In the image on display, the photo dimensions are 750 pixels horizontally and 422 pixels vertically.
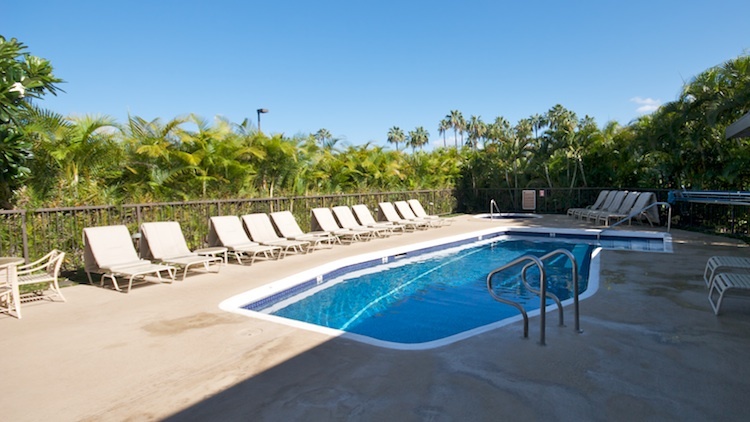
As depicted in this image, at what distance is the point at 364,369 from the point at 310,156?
10346 mm

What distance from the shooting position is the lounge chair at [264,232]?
384 inches

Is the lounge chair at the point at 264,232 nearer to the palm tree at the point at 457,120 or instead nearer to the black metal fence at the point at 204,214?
the black metal fence at the point at 204,214

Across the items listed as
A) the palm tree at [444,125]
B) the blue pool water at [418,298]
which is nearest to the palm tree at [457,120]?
the palm tree at [444,125]

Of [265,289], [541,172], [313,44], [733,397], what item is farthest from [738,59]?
[313,44]

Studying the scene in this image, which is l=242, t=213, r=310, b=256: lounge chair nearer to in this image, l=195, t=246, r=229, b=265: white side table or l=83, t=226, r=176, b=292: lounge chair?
l=195, t=246, r=229, b=265: white side table

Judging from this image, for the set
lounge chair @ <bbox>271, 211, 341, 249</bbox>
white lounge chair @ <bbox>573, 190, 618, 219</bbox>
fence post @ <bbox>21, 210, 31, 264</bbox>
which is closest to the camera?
fence post @ <bbox>21, 210, 31, 264</bbox>

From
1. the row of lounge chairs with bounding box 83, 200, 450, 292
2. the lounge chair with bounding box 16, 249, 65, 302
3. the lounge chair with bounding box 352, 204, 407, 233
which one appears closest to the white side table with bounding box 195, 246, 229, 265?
the row of lounge chairs with bounding box 83, 200, 450, 292

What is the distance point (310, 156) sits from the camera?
13.4 meters

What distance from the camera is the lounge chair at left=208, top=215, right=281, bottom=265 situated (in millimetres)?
9039

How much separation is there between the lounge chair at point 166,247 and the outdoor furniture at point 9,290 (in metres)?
2.05

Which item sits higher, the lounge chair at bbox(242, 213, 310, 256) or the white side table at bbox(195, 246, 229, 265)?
the lounge chair at bbox(242, 213, 310, 256)

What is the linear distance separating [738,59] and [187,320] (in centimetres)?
1516

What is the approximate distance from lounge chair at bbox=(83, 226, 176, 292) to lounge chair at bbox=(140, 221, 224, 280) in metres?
0.26

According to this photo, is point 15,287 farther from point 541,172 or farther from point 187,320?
point 541,172
